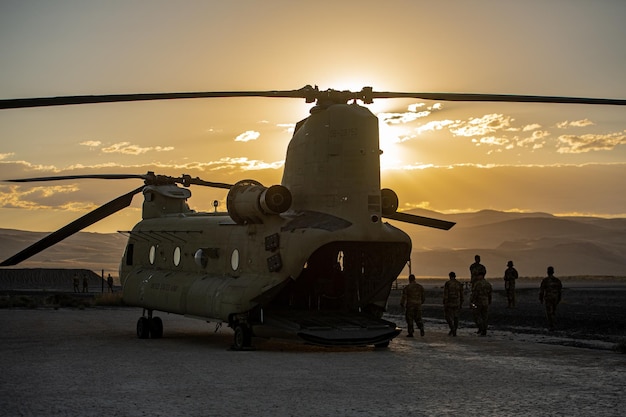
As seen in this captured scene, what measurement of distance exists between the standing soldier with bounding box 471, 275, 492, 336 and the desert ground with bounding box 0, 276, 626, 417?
483mm

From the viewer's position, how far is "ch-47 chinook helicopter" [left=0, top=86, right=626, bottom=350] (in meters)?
18.2

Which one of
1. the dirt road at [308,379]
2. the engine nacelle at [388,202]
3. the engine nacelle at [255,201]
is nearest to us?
the dirt road at [308,379]

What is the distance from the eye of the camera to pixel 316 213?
19031 millimetres

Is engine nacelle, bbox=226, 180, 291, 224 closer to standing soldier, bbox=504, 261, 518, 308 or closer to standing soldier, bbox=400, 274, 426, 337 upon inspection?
standing soldier, bbox=400, 274, 426, 337

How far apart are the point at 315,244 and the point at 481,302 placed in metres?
7.26

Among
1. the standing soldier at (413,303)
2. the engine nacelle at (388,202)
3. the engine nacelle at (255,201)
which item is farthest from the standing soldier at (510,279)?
the engine nacelle at (255,201)

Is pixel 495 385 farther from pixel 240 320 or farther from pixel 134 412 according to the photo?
pixel 240 320

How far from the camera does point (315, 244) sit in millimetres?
17891

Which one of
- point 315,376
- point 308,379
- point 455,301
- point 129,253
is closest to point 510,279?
point 455,301

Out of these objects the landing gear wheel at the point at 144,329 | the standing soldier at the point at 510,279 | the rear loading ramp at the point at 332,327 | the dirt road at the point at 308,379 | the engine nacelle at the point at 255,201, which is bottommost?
the dirt road at the point at 308,379

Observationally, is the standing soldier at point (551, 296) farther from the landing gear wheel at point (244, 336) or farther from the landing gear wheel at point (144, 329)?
the landing gear wheel at point (144, 329)

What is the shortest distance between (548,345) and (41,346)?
12.3 meters

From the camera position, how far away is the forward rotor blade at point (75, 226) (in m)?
21.4

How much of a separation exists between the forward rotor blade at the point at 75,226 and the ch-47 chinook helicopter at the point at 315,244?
0.11 m
